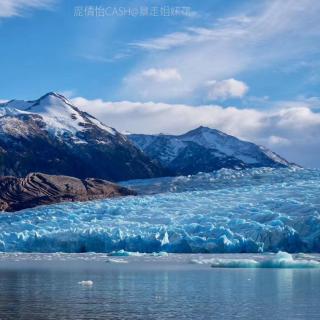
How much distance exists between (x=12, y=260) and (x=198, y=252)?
974 cm

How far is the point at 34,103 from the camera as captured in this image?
13925 centimetres

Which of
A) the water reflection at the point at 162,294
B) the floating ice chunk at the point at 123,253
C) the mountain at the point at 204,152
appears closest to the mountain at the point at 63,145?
the mountain at the point at 204,152

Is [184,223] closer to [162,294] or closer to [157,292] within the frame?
[157,292]

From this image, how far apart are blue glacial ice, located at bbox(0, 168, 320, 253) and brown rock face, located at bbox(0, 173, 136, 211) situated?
62.1 feet

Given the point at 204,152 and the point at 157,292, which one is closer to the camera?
the point at 157,292

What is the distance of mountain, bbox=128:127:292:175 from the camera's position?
157m

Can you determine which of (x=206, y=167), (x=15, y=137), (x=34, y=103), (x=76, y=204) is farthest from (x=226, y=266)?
(x=206, y=167)

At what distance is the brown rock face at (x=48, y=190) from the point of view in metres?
68.9

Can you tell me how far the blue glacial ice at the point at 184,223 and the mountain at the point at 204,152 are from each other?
10085cm

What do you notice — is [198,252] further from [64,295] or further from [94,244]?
[64,295]

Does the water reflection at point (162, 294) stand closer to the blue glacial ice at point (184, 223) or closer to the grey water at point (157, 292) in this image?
the grey water at point (157, 292)

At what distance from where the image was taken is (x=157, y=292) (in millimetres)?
20656

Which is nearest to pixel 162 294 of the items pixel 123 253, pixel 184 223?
pixel 123 253

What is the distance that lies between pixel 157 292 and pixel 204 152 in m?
145
